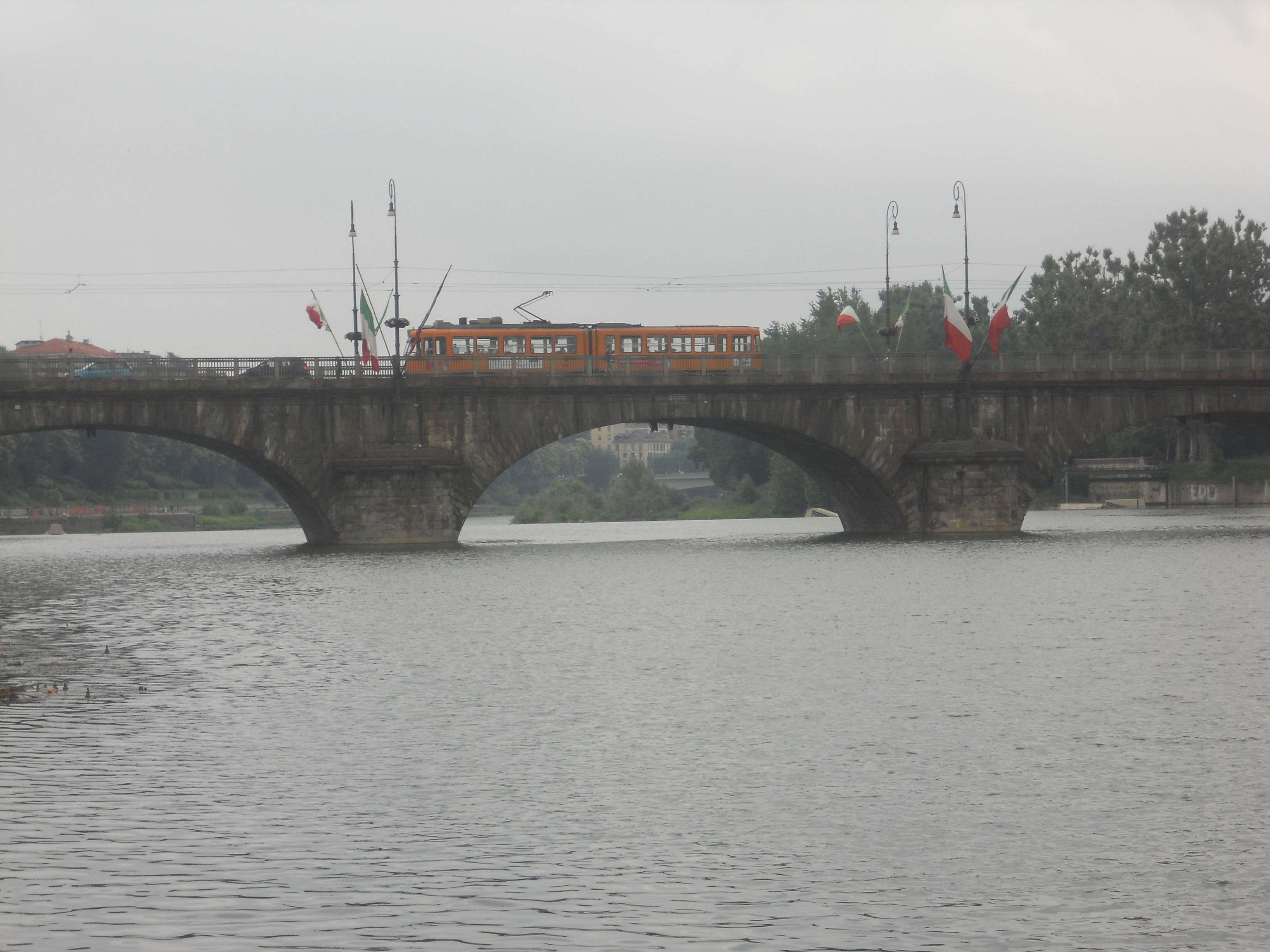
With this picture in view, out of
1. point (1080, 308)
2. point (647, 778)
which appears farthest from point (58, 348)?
point (647, 778)

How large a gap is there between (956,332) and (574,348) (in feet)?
53.8

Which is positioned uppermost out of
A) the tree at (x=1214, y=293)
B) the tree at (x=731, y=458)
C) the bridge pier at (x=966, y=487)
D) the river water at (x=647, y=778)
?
the tree at (x=1214, y=293)

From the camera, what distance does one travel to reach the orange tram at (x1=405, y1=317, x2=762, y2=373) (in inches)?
2542

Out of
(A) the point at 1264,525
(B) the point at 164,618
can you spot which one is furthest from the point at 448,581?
(A) the point at 1264,525

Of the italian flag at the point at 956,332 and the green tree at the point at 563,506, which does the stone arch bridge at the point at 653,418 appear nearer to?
the italian flag at the point at 956,332

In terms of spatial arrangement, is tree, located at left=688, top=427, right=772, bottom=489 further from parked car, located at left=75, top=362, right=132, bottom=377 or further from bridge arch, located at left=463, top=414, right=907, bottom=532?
Answer: parked car, located at left=75, top=362, right=132, bottom=377

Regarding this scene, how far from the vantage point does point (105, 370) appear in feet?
201

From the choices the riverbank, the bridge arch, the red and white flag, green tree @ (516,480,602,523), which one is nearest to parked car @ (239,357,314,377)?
the bridge arch

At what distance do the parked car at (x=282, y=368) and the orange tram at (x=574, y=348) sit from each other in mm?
4294

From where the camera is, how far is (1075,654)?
2520 centimetres

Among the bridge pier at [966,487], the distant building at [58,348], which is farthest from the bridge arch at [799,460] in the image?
the distant building at [58,348]

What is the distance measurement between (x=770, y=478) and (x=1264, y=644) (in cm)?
10079

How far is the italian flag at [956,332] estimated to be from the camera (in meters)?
64.4

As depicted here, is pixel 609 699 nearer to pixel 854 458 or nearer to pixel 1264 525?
pixel 854 458
